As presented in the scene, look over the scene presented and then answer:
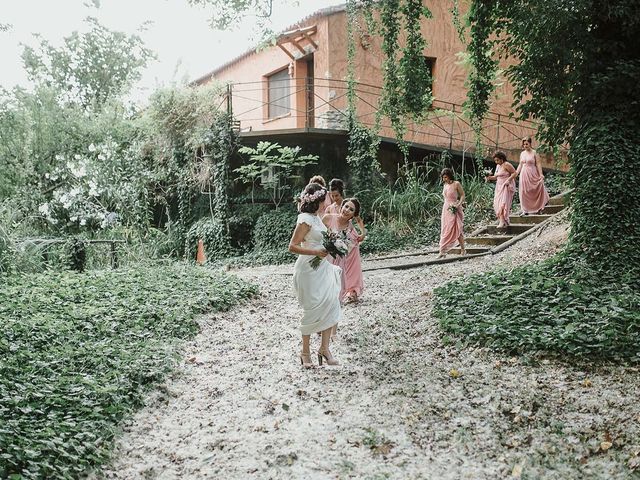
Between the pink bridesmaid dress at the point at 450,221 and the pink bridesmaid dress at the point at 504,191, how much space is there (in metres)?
1.62

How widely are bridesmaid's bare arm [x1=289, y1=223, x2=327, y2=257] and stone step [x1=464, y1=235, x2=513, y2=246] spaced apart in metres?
8.20

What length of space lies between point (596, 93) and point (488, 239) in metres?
5.72

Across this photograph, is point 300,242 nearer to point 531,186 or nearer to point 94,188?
point 531,186

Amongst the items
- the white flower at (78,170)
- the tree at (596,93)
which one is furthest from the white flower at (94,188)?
the tree at (596,93)

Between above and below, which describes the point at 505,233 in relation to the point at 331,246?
below

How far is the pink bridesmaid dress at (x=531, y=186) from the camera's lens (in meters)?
13.6

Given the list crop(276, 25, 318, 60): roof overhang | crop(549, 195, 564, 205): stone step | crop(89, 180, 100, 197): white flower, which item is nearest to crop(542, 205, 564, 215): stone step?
crop(549, 195, 564, 205): stone step

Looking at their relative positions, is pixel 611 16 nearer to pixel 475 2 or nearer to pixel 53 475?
pixel 475 2

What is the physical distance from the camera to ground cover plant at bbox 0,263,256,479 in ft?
12.7

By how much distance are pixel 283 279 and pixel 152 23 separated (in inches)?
959

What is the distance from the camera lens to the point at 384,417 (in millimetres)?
4645

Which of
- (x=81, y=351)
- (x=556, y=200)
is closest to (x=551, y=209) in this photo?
(x=556, y=200)

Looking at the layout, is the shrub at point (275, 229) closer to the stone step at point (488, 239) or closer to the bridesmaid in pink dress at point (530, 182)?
the stone step at point (488, 239)

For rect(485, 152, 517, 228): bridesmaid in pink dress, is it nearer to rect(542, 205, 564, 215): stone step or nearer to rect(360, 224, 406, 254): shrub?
rect(542, 205, 564, 215): stone step
